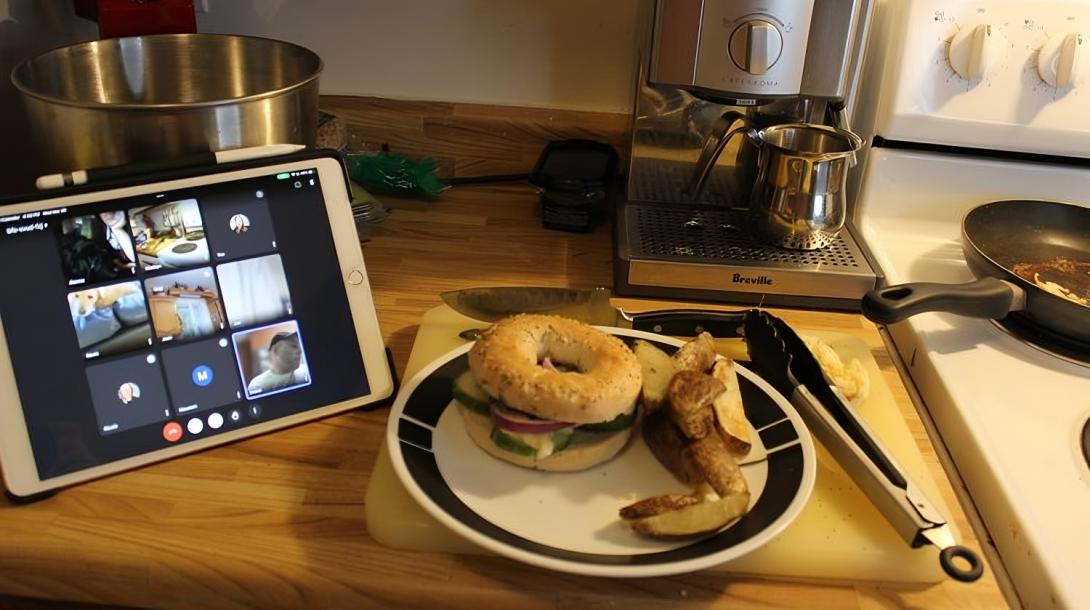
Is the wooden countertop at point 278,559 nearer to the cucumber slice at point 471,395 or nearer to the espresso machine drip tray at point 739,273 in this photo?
the cucumber slice at point 471,395

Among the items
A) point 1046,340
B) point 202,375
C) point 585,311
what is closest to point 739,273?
point 585,311

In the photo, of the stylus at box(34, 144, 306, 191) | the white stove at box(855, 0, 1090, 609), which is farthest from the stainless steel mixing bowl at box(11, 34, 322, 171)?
the white stove at box(855, 0, 1090, 609)

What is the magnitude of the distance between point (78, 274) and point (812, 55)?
657 millimetres

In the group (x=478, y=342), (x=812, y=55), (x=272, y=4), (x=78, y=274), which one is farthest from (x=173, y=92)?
(x=812, y=55)

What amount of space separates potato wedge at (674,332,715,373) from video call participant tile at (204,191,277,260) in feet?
1.05

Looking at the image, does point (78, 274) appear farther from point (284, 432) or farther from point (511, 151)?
point (511, 151)

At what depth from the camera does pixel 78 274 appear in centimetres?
59

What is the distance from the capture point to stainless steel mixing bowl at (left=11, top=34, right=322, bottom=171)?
2.16 feet

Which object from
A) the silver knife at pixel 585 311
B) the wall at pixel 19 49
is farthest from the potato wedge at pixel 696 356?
the wall at pixel 19 49

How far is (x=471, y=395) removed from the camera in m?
0.59

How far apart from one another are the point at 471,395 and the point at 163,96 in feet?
1.71

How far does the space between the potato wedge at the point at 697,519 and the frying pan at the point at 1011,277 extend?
0.27 metres

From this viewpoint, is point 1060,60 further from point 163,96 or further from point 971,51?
point 163,96

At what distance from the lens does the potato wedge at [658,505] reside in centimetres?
53
